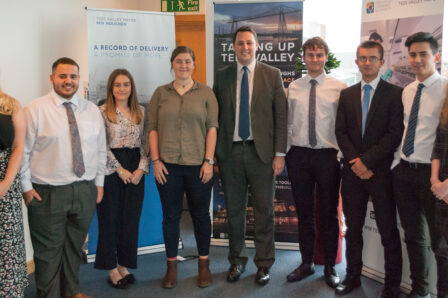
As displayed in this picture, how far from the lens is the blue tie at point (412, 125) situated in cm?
232

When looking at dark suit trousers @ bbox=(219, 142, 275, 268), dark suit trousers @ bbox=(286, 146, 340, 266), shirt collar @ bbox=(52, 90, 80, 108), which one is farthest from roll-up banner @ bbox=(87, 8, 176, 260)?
dark suit trousers @ bbox=(286, 146, 340, 266)

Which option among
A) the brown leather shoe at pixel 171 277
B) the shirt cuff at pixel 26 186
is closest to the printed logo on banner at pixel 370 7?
the brown leather shoe at pixel 171 277

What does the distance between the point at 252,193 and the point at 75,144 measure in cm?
129

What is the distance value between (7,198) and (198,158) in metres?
1.19

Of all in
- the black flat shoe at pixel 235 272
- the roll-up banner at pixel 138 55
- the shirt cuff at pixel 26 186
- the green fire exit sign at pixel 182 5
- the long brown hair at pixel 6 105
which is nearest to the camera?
the long brown hair at pixel 6 105

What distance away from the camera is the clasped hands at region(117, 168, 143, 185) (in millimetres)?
2719

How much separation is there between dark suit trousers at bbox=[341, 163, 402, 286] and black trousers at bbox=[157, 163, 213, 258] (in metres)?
0.99

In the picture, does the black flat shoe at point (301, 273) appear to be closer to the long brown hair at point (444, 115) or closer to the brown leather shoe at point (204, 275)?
the brown leather shoe at point (204, 275)

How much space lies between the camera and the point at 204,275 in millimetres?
2873

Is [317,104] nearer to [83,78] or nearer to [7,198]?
[7,198]

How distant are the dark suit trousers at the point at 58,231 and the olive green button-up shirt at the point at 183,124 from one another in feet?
1.96

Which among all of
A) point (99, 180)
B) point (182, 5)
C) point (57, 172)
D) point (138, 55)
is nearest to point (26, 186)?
point (57, 172)

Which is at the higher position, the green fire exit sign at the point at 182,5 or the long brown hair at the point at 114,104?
the green fire exit sign at the point at 182,5

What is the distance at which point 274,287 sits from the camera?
2842 mm
